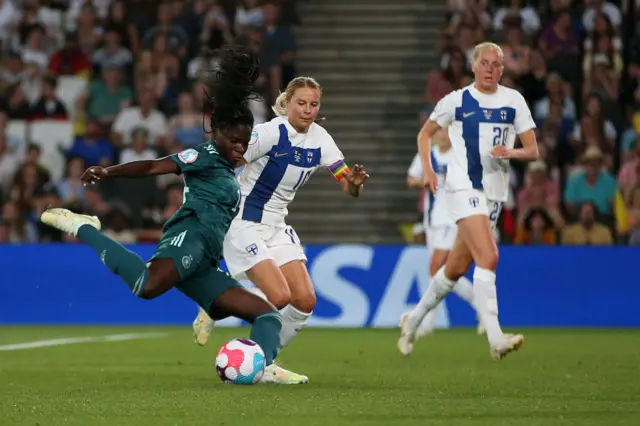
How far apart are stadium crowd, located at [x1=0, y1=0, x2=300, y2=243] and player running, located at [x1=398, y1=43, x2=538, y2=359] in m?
7.03

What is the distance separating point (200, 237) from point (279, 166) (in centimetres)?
144

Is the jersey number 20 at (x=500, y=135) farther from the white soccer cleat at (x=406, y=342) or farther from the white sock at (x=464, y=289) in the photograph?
the white sock at (x=464, y=289)

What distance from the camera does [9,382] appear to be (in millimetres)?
8922

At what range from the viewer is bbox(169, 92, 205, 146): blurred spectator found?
18.6 meters

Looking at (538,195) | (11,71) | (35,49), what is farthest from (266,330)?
(35,49)

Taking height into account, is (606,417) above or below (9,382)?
above

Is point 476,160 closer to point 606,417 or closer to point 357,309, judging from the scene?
point 606,417

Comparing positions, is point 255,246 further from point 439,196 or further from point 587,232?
point 587,232

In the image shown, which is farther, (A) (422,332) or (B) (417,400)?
(A) (422,332)

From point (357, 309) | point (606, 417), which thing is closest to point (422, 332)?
point (357, 309)

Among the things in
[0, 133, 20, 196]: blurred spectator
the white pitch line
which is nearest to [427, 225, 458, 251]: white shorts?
the white pitch line

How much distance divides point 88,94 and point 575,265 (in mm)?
7516

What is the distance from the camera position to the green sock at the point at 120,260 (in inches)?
321

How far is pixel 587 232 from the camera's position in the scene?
17109 mm
